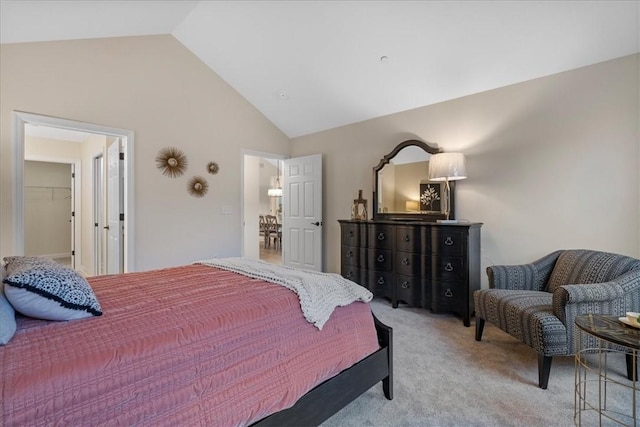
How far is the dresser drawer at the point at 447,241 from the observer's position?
3.08m

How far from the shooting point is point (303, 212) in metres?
5.11

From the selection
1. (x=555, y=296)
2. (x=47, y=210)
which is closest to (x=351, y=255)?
(x=555, y=296)

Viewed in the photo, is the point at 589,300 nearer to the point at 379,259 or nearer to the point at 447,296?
the point at 447,296

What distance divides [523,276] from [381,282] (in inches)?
57.5

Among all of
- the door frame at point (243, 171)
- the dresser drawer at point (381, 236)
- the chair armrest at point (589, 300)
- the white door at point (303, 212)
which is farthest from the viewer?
the white door at point (303, 212)

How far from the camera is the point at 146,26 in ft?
11.5

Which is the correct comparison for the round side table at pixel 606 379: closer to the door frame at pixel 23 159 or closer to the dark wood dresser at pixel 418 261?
the dark wood dresser at pixel 418 261

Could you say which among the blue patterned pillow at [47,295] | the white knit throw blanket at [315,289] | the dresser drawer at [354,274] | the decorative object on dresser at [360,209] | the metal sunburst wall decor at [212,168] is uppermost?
the metal sunburst wall decor at [212,168]

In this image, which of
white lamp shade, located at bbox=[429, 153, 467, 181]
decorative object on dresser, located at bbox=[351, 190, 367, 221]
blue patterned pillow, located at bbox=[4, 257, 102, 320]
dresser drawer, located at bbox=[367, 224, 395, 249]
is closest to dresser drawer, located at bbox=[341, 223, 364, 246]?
dresser drawer, located at bbox=[367, 224, 395, 249]

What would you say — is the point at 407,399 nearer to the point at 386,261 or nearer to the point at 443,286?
the point at 443,286

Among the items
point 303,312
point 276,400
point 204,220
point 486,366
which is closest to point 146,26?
point 204,220

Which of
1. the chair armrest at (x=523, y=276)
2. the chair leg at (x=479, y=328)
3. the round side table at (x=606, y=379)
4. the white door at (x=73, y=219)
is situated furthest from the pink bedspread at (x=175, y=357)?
the white door at (x=73, y=219)

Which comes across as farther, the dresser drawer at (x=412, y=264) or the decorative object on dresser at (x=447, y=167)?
the dresser drawer at (x=412, y=264)

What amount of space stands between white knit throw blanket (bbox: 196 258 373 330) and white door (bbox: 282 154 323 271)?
283cm
